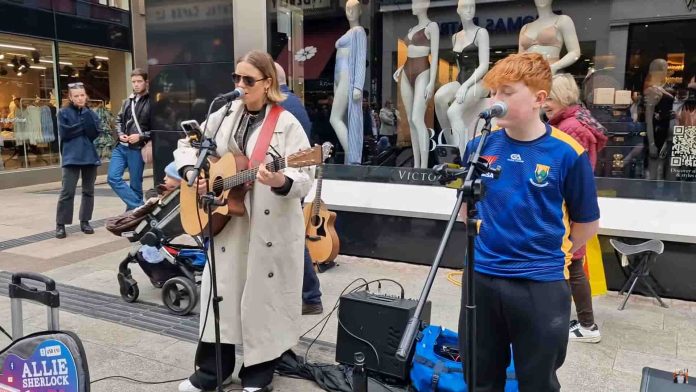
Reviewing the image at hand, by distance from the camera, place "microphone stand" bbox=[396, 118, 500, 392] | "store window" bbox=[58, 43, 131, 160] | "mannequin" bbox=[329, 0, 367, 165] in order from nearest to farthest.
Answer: "microphone stand" bbox=[396, 118, 500, 392] < "mannequin" bbox=[329, 0, 367, 165] < "store window" bbox=[58, 43, 131, 160]

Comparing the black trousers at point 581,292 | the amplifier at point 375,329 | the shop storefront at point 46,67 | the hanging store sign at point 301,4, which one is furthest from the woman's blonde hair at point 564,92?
the shop storefront at point 46,67

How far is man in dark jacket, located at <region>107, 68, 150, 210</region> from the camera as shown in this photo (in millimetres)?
6977

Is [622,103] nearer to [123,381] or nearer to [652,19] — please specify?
[652,19]

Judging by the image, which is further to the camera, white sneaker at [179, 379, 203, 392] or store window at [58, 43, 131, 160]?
store window at [58, 43, 131, 160]

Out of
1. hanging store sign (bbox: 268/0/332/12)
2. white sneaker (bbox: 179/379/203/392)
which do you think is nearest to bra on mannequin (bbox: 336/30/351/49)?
hanging store sign (bbox: 268/0/332/12)

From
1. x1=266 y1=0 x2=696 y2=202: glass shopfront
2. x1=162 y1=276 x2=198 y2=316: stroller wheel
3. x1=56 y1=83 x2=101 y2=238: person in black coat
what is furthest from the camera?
x1=56 y1=83 x2=101 y2=238: person in black coat

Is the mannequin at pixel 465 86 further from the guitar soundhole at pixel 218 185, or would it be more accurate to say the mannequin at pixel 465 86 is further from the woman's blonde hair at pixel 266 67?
the guitar soundhole at pixel 218 185

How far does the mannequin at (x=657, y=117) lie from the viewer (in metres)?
5.07

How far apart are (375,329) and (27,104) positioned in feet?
40.0

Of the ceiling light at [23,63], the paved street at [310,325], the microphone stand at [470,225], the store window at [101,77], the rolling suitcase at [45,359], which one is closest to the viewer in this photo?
the microphone stand at [470,225]

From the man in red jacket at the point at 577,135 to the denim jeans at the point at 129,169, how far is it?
211 inches

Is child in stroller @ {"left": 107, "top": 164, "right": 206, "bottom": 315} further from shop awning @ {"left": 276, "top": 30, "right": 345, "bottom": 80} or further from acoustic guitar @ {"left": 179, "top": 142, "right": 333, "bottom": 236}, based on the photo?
shop awning @ {"left": 276, "top": 30, "right": 345, "bottom": 80}

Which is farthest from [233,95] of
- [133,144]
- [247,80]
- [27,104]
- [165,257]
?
[27,104]

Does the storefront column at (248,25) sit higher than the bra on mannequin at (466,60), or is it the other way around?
the storefront column at (248,25)
